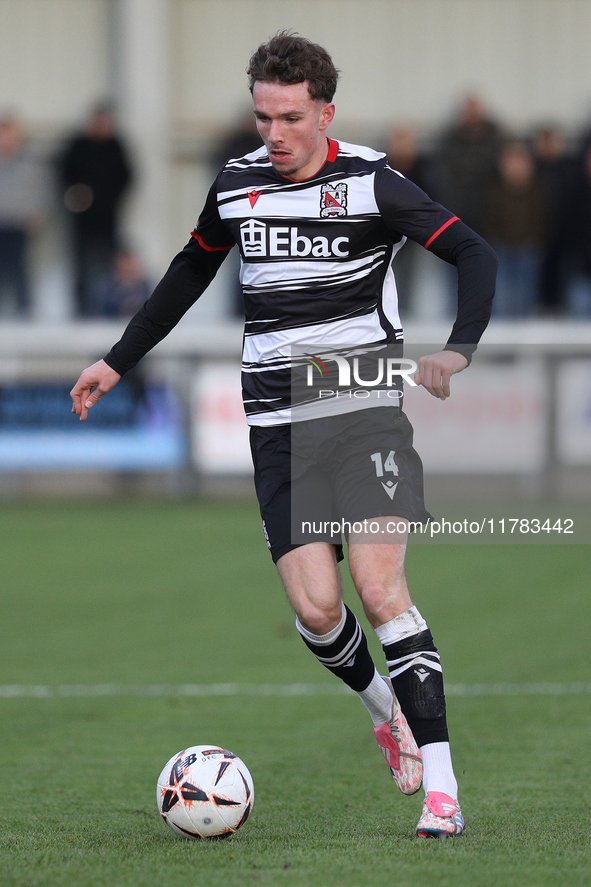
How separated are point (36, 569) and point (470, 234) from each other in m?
7.12

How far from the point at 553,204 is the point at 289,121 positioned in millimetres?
12144

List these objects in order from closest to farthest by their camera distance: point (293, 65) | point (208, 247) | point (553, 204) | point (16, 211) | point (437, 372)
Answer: point (437, 372)
point (293, 65)
point (208, 247)
point (553, 204)
point (16, 211)

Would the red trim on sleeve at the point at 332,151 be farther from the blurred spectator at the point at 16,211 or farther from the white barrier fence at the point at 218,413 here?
the blurred spectator at the point at 16,211

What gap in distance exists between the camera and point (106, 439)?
14.2 meters

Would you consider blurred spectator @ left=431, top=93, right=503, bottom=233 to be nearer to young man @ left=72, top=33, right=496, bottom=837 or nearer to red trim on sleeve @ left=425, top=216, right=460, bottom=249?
young man @ left=72, top=33, right=496, bottom=837

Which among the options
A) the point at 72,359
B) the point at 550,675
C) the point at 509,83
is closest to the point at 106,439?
the point at 72,359

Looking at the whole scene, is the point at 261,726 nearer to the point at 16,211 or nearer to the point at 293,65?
the point at 293,65

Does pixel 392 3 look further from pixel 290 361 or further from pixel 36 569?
pixel 290 361

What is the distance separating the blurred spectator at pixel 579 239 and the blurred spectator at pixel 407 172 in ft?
5.80

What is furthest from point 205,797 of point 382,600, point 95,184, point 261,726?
point 95,184

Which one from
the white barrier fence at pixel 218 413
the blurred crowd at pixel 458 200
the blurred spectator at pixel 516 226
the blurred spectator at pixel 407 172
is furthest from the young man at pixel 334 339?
the blurred spectator at pixel 516 226

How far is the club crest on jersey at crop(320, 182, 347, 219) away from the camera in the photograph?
4.35 m

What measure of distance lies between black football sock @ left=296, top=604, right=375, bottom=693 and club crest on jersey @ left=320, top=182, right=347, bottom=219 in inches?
51.0

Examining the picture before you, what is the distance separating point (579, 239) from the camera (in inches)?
628
